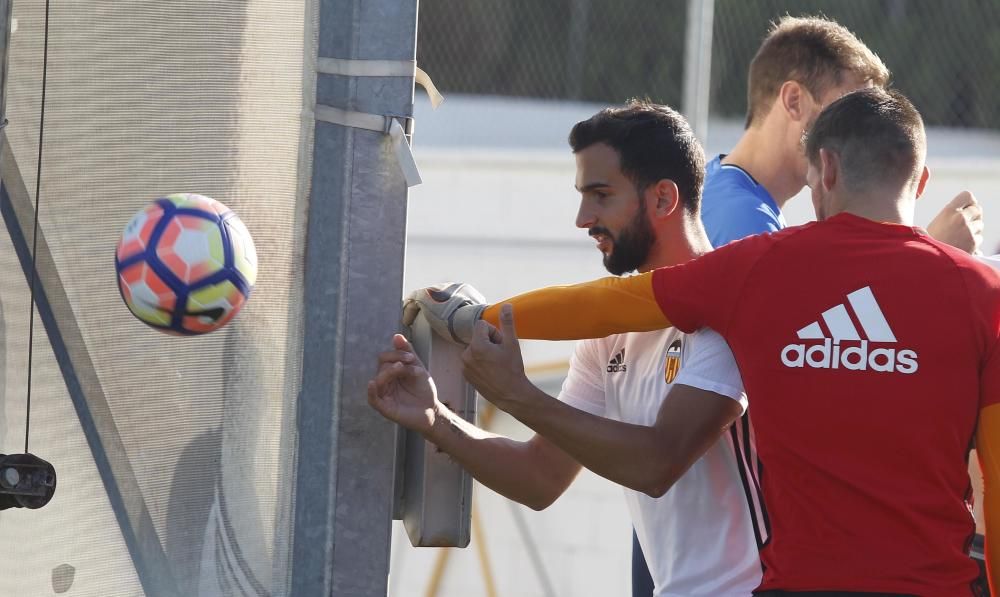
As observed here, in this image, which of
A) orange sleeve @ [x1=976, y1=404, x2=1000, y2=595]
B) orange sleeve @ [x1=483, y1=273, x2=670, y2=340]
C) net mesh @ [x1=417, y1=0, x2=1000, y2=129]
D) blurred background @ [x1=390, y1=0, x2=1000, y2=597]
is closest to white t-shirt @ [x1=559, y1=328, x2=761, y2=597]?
orange sleeve @ [x1=483, y1=273, x2=670, y2=340]

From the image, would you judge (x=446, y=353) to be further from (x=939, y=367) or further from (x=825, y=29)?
(x=825, y=29)

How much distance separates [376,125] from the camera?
2.79 metres

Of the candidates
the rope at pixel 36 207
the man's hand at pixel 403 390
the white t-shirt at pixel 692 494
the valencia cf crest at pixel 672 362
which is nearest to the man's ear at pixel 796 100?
the white t-shirt at pixel 692 494

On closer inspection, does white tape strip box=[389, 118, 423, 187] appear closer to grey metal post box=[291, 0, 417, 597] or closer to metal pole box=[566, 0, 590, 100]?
grey metal post box=[291, 0, 417, 597]

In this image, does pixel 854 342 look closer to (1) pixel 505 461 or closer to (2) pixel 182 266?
(1) pixel 505 461

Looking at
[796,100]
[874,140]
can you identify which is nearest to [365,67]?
[874,140]

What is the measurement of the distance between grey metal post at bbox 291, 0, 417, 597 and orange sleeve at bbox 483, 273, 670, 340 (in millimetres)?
299

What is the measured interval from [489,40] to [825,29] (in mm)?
5552

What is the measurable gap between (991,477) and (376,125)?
4.56 ft

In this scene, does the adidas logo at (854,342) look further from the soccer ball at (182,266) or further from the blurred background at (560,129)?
the blurred background at (560,129)

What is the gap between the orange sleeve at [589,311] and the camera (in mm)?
2734

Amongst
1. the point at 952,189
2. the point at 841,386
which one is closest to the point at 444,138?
the point at 952,189

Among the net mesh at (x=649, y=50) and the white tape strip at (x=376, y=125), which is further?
the net mesh at (x=649, y=50)

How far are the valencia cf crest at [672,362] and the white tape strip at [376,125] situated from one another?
2.14ft
